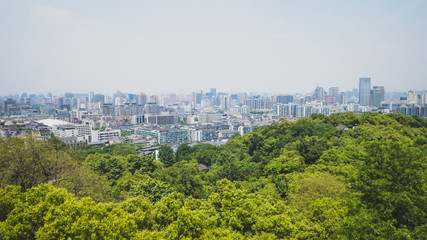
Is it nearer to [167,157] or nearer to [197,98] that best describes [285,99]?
[197,98]

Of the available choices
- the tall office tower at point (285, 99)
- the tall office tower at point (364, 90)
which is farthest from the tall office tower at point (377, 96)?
the tall office tower at point (285, 99)

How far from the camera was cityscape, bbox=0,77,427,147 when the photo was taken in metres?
49.5

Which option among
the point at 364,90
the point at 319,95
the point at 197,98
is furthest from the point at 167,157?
the point at 197,98

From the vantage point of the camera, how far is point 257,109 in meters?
110

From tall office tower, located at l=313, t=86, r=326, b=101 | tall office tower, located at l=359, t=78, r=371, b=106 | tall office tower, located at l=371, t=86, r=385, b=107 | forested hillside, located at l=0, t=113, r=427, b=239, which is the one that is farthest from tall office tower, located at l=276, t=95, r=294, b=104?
forested hillside, located at l=0, t=113, r=427, b=239

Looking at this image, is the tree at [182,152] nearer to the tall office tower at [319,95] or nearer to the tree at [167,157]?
the tree at [167,157]

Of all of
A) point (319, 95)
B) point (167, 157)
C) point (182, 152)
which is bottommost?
point (167, 157)

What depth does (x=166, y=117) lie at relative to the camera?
7400 centimetres

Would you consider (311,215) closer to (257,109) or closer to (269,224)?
(269,224)

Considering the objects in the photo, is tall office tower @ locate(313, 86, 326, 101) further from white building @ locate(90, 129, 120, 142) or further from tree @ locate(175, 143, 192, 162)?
tree @ locate(175, 143, 192, 162)

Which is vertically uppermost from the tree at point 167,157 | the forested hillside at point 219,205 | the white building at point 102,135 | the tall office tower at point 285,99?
the tall office tower at point 285,99

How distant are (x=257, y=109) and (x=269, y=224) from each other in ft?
344

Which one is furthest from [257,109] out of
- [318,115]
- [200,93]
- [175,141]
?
[318,115]

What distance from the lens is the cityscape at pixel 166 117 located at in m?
49.5
